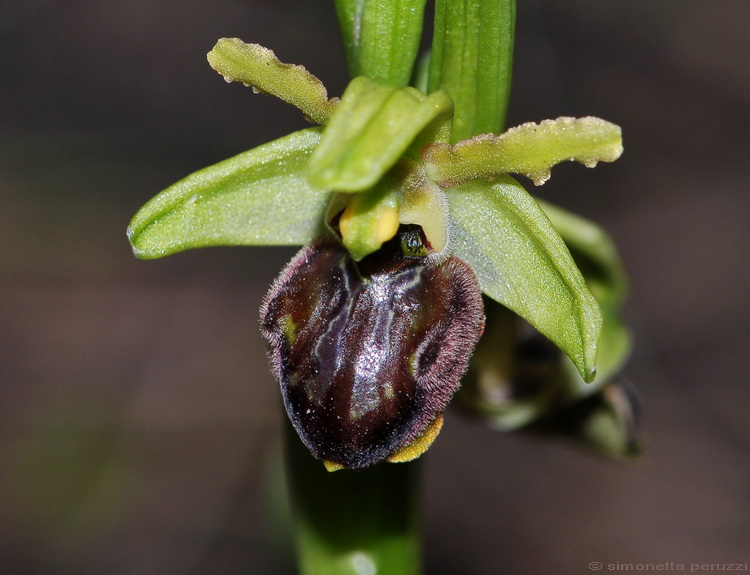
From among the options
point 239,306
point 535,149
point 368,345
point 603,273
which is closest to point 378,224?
point 368,345

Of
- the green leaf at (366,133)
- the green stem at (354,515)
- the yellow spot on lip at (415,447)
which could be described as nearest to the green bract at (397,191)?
the green leaf at (366,133)

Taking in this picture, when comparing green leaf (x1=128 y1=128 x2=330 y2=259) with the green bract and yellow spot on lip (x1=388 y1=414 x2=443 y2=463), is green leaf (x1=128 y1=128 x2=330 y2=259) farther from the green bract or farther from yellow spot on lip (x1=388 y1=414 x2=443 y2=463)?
yellow spot on lip (x1=388 y1=414 x2=443 y2=463)

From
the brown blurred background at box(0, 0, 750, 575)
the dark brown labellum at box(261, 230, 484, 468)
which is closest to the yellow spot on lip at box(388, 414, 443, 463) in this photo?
the dark brown labellum at box(261, 230, 484, 468)

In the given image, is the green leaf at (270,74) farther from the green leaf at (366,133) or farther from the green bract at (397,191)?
the green leaf at (366,133)

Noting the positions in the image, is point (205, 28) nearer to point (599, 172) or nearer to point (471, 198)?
point (599, 172)

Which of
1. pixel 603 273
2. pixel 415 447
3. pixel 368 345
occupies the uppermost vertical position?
pixel 368 345

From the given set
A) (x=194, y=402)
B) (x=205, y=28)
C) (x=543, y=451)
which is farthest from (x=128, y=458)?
(x=205, y=28)

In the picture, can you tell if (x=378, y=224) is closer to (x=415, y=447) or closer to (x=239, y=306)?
(x=415, y=447)
